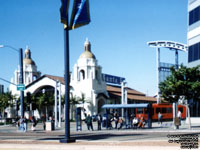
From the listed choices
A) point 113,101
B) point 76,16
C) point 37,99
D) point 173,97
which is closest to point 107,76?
point 113,101

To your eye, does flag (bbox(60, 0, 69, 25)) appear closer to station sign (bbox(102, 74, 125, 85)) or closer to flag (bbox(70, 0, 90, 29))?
flag (bbox(70, 0, 90, 29))

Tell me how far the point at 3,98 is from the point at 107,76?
1226 inches

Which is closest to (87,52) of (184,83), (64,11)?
(184,83)

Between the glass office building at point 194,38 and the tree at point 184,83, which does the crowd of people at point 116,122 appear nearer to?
the tree at point 184,83

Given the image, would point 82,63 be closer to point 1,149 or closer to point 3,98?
point 3,98

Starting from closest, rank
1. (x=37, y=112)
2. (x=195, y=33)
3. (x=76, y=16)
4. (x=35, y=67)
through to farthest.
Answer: (x=76, y=16) < (x=195, y=33) < (x=37, y=112) < (x=35, y=67)

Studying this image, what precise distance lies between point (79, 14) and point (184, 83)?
17814 mm

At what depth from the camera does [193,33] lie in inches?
1764

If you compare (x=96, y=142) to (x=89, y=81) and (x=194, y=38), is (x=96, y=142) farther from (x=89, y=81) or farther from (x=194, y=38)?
(x=89, y=81)

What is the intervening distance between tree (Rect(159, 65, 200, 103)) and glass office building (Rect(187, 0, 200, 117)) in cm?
848

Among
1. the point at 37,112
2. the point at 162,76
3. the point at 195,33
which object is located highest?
the point at 195,33

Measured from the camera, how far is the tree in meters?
34.6

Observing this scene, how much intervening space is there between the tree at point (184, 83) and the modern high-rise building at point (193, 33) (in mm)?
8388

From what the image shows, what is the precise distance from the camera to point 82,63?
280ft
